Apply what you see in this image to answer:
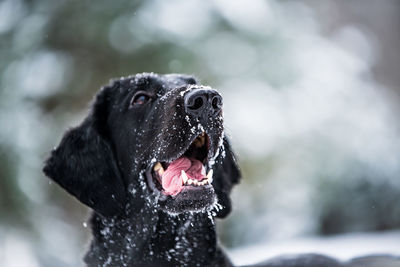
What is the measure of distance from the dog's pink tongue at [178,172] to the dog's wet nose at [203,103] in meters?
0.30

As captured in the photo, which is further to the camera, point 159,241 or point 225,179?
point 225,179

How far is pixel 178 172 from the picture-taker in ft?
7.52

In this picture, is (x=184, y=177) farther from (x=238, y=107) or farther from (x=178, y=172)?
(x=238, y=107)

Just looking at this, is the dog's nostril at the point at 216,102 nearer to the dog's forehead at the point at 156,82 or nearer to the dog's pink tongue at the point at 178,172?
the dog's pink tongue at the point at 178,172

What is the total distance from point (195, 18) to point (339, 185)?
2870 mm

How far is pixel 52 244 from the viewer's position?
5.66m

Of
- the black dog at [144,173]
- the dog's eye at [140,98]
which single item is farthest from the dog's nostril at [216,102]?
the dog's eye at [140,98]

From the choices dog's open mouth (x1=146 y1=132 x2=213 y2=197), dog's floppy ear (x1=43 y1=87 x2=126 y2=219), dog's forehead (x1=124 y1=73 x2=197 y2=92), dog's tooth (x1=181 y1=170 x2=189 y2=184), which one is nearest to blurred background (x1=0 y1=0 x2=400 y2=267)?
dog's floppy ear (x1=43 y1=87 x2=126 y2=219)

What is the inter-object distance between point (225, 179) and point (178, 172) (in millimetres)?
538

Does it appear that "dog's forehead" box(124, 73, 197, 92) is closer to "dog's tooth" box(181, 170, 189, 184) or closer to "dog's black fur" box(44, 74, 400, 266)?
"dog's black fur" box(44, 74, 400, 266)

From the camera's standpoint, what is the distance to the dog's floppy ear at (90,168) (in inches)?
101

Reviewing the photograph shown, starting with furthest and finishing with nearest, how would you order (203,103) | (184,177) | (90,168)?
(90,168), (184,177), (203,103)

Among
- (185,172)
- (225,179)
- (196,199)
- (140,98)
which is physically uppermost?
(140,98)

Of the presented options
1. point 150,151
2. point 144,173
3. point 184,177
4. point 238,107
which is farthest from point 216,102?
point 238,107
